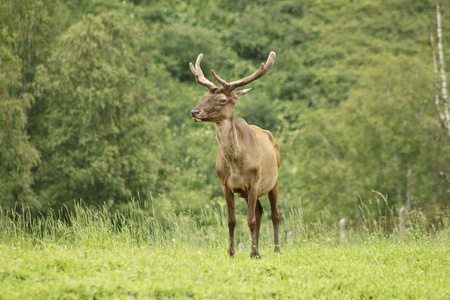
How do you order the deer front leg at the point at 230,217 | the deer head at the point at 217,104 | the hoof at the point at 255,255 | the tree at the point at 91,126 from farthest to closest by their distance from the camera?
1. the tree at the point at 91,126
2. the deer front leg at the point at 230,217
3. the hoof at the point at 255,255
4. the deer head at the point at 217,104

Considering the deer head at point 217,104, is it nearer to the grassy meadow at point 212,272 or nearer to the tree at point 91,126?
the grassy meadow at point 212,272

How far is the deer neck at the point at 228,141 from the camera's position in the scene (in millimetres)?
7156

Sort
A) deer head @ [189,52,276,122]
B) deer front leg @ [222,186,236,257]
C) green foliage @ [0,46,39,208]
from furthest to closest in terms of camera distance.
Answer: green foliage @ [0,46,39,208]
deer front leg @ [222,186,236,257]
deer head @ [189,52,276,122]

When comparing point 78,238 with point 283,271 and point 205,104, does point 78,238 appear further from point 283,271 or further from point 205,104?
point 283,271

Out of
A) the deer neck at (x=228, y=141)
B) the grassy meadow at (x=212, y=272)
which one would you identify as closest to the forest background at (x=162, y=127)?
the grassy meadow at (x=212, y=272)

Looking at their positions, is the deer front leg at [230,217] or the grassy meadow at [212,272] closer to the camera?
the grassy meadow at [212,272]

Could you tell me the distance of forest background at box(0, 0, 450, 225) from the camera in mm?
19859

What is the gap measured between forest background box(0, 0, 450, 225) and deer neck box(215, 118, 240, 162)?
7.99 m

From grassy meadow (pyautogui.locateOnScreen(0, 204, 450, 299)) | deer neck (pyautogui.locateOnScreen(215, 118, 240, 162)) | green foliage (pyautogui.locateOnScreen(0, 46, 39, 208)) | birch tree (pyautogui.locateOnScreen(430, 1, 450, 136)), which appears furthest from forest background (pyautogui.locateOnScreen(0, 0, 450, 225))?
deer neck (pyautogui.locateOnScreen(215, 118, 240, 162))

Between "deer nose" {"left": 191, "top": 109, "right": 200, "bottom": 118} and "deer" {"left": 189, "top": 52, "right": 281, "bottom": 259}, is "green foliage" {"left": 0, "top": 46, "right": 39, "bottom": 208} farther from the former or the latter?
"deer nose" {"left": 191, "top": 109, "right": 200, "bottom": 118}

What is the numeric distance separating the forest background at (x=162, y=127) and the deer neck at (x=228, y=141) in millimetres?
7985

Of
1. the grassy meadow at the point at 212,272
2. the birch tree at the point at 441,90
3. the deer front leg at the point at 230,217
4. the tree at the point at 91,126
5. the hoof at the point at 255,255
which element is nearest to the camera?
the grassy meadow at the point at 212,272

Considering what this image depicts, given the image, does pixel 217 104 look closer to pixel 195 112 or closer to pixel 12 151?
pixel 195 112

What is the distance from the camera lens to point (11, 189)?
1808 cm
